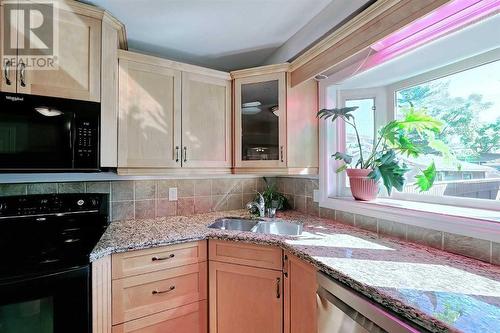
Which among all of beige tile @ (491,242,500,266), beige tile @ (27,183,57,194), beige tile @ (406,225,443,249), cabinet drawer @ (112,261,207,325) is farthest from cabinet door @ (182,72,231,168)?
beige tile @ (491,242,500,266)

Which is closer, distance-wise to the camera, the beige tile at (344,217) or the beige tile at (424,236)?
the beige tile at (424,236)

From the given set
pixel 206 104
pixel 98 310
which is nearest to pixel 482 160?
pixel 206 104

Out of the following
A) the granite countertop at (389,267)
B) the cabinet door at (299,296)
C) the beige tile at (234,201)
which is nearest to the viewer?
the granite countertop at (389,267)

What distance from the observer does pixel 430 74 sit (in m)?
1.42

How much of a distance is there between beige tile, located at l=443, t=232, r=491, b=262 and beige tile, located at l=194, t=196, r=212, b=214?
5.21 feet

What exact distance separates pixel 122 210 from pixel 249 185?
1.06 meters

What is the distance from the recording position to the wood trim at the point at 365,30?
0.98 metres

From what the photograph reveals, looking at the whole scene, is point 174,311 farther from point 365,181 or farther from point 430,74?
point 430,74

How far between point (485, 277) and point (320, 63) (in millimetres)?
1261

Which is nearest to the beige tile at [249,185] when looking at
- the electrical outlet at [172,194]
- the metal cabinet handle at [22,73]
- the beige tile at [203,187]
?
the beige tile at [203,187]

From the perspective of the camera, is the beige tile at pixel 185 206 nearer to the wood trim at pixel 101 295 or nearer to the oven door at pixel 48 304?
the wood trim at pixel 101 295

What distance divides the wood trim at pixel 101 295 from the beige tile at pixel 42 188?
70 cm

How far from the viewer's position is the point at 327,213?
1.84 m

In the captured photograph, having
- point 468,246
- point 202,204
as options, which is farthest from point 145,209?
point 468,246
